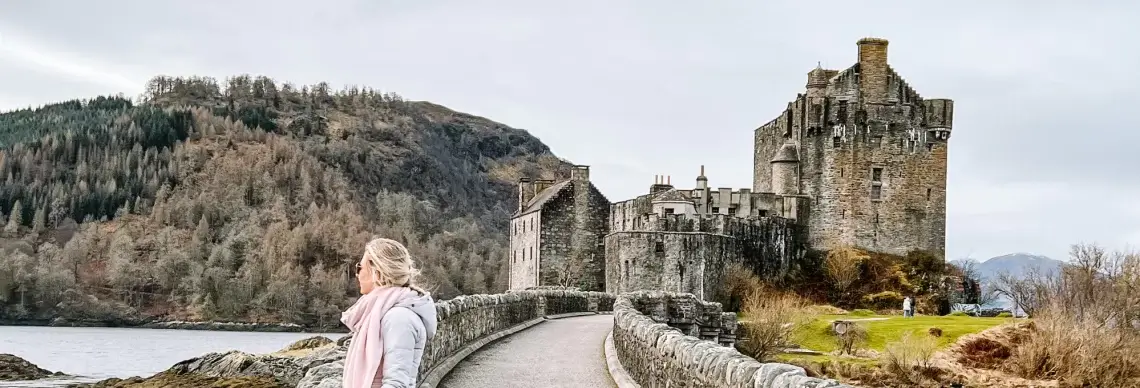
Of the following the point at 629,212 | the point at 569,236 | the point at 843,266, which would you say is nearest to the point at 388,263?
the point at 843,266

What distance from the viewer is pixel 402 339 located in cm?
729

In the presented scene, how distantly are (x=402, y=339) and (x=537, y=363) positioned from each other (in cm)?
1481

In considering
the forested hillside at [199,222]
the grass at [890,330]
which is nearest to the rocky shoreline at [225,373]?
the grass at [890,330]

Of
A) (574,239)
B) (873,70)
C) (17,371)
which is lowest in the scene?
(17,371)

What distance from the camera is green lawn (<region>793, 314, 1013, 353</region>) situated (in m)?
44.3

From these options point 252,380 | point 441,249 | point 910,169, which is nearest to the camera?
point 252,380

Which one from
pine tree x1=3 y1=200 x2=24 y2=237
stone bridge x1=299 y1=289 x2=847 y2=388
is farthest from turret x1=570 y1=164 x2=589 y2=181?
pine tree x1=3 y1=200 x2=24 y2=237

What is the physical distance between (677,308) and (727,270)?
2471 centimetres

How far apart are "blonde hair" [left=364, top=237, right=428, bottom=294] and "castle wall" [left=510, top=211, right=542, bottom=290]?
5789 centimetres

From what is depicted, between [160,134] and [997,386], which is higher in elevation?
[160,134]

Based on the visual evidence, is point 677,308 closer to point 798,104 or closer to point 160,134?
point 798,104

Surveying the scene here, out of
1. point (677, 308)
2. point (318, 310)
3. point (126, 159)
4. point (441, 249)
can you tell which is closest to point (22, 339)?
point (318, 310)

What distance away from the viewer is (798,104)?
6600 cm

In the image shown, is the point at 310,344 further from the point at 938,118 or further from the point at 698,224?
the point at 938,118
